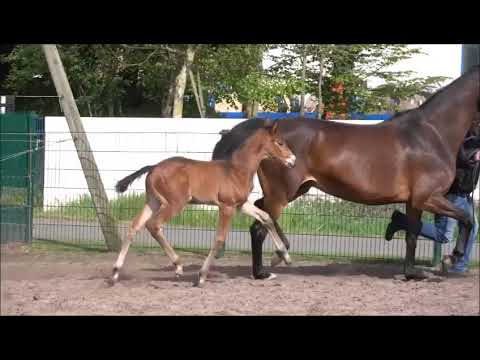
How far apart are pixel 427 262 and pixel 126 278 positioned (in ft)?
15.2

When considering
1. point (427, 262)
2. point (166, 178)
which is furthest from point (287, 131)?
point (427, 262)

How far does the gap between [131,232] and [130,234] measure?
0.11 ft

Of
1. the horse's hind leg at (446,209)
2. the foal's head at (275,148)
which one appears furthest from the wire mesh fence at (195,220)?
the foal's head at (275,148)

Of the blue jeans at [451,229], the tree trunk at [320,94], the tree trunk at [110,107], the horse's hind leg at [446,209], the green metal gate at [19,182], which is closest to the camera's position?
the horse's hind leg at [446,209]

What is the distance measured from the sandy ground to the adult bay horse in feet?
1.92

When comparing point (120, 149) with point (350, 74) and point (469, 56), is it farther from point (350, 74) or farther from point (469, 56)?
point (350, 74)

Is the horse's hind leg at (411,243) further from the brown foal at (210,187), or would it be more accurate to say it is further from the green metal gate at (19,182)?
the green metal gate at (19,182)

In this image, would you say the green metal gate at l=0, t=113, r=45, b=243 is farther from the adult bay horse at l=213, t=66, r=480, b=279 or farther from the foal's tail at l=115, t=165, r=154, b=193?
the adult bay horse at l=213, t=66, r=480, b=279

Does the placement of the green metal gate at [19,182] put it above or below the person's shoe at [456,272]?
above

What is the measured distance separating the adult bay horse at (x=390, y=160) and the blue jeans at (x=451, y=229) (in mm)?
415

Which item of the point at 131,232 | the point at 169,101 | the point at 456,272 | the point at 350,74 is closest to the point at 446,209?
the point at 456,272

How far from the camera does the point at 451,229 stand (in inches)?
372

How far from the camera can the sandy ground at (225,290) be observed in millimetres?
6902

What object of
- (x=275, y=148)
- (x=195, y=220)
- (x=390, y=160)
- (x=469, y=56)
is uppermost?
(x=469, y=56)
